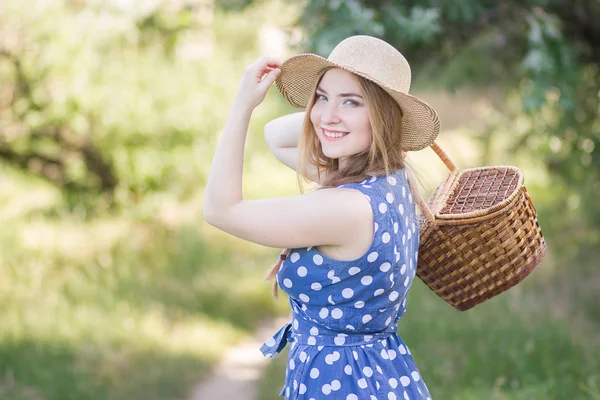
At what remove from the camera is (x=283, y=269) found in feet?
7.14

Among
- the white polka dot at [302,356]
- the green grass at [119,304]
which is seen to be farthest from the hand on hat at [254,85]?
the green grass at [119,304]

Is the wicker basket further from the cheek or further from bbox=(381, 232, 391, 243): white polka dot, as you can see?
the cheek

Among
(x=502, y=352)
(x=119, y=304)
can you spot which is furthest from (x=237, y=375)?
(x=502, y=352)

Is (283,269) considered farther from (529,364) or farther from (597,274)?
(597,274)

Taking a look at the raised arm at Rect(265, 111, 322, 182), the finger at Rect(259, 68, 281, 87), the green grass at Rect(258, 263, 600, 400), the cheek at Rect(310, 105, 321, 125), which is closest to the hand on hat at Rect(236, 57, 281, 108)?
the finger at Rect(259, 68, 281, 87)

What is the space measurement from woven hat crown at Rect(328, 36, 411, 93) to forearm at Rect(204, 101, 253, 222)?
1.05 feet

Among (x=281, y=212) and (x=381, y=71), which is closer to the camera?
(x=281, y=212)

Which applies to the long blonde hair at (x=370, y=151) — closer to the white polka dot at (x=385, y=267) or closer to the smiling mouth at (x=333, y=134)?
the smiling mouth at (x=333, y=134)

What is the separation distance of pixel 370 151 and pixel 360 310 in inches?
17.1

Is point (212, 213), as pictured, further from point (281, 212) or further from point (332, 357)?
point (332, 357)

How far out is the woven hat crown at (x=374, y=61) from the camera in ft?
6.99

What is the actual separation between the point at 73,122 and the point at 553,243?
4719 millimetres

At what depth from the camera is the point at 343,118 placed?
217cm

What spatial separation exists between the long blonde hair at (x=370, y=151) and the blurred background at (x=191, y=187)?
184mm
